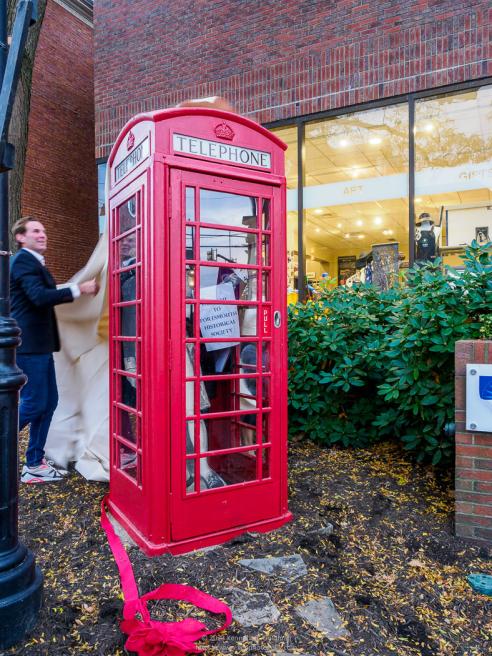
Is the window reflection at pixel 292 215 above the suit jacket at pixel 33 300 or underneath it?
above

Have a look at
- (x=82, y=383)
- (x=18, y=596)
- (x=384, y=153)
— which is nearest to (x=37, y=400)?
(x=82, y=383)

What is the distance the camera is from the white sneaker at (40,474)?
149 inches

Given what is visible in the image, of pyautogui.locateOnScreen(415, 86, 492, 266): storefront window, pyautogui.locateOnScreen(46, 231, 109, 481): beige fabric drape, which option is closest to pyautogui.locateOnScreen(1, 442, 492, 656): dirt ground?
pyautogui.locateOnScreen(46, 231, 109, 481): beige fabric drape

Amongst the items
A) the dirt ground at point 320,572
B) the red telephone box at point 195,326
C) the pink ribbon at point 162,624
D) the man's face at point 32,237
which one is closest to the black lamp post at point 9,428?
the dirt ground at point 320,572

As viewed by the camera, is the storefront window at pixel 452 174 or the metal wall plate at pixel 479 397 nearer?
the metal wall plate at pixel 479 397

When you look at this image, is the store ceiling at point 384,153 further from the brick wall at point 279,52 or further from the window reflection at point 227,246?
the window reflection at point 227,246

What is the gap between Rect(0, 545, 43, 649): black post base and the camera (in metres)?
1.95

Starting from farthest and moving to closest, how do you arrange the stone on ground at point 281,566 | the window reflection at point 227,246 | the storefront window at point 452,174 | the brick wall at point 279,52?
the storefront window at point 452,174, the brick wall at point 279,52, the window reflection at point 227,246, the stone on ground at point 281,566

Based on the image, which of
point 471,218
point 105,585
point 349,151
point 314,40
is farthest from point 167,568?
point 314,40

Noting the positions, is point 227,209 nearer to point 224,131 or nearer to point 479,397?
point 224,131

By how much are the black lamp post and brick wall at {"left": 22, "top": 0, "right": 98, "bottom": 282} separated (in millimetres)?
12500

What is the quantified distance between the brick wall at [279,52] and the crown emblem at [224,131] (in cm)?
517

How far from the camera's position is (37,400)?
371 cm

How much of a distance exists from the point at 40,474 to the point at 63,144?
13.3 meters
